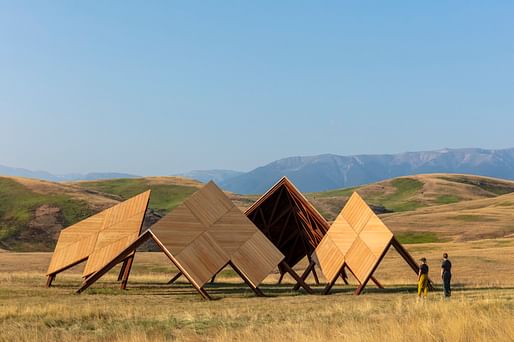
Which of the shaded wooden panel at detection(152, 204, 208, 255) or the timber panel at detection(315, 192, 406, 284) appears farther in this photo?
the timber panel at detection(315, 192, 406, 284)

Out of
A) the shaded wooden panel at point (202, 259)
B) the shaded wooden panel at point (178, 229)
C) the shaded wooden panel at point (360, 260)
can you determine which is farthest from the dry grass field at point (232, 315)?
the shaded wooden panel at point (178, 229)

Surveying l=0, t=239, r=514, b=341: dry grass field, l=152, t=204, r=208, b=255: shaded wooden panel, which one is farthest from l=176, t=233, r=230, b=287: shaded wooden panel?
l=0, t=239, r=514, b=341: dry grass field

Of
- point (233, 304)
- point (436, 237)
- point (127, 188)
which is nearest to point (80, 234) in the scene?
point (233, 304)

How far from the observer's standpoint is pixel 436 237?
83500 mm

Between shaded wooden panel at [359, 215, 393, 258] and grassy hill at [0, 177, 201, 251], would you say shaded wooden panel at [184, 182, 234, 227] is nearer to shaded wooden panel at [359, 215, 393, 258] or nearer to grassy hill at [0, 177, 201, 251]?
shaded wooden panel at [359, 215, 393, 258]

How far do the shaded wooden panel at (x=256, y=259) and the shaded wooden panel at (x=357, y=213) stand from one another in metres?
5.68

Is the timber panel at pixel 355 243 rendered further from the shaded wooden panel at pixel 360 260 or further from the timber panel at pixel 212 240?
the timber panel at pixel 212 240

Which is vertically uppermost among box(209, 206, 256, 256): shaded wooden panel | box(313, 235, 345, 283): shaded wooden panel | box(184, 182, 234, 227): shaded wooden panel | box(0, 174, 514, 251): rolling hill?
box(184, 182, 234, 227): shaded wooden panel

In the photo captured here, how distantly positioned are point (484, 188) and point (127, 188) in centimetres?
12545

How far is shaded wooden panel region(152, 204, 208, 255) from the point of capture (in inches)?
1022

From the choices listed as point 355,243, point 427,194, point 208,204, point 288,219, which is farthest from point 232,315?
point 427,194

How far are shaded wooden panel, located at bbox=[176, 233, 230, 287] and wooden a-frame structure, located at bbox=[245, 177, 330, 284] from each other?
8891mm

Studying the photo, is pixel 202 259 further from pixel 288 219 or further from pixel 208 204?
pixel 288 219

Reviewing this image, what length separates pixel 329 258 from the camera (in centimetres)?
3109
